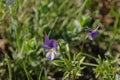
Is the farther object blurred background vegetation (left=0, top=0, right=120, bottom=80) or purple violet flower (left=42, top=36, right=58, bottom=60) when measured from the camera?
blurred background vegetation (left=0, top=0, right=120, bottom=80)

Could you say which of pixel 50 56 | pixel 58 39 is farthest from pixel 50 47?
pixel 58 39

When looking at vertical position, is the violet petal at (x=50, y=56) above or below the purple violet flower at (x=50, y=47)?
below

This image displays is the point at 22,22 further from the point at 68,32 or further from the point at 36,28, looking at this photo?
the point at 68,32

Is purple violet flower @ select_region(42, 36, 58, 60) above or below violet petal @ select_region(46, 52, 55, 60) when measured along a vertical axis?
above

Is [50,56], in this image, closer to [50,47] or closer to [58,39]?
[50,47]

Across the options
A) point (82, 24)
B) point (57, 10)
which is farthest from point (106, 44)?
point (57, 10)

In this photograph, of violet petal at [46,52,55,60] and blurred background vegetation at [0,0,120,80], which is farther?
blurred background vegetation at [0,0,120,80]

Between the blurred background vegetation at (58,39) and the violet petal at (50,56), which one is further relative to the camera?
the blurred background vegetation at (58,39)

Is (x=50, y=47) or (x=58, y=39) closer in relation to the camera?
(x=50, y=47)
